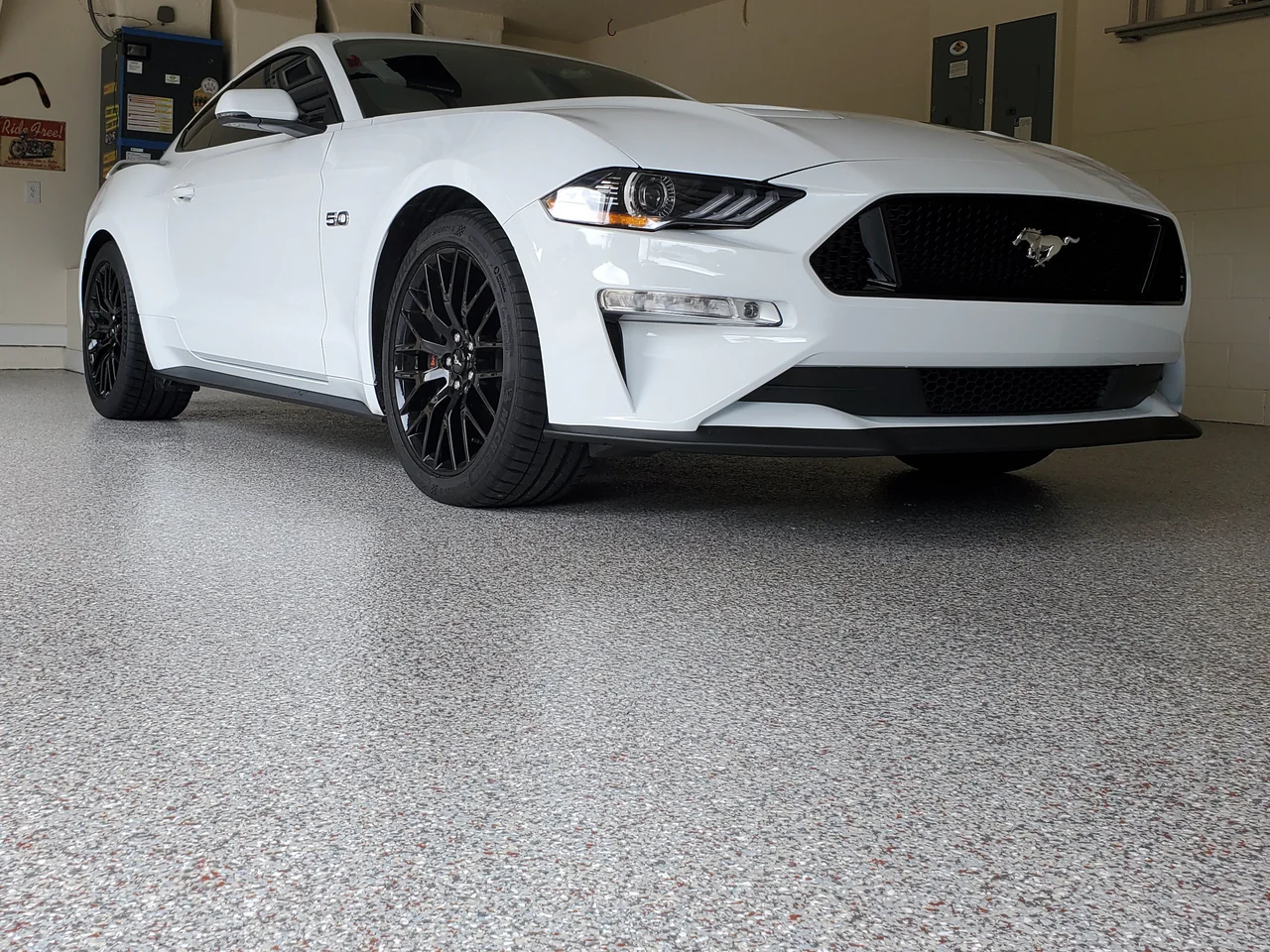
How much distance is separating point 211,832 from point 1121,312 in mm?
2034

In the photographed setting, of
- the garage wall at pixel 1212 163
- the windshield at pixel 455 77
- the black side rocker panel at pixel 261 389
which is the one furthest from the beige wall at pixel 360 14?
the windshield at pixel 455 77

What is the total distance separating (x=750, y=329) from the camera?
6.98ft

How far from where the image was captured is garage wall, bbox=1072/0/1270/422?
6199 millimetres

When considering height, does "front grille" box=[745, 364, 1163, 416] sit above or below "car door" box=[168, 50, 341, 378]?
A: below

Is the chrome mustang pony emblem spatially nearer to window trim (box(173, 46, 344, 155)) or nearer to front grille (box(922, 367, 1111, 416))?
front grille (box(922, 367, 1111, 416))

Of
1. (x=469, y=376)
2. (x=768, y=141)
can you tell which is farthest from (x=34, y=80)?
(x=768, y=141)

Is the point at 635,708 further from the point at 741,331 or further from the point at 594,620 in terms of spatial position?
the point at 741,331

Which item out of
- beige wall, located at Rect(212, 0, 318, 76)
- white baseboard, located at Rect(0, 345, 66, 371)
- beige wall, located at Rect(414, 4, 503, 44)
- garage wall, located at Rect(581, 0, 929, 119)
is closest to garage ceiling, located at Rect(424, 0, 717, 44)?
beige wall, located at Rect(414, 4, 503, 44)

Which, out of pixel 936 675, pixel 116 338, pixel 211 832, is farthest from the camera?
pixel 116 338

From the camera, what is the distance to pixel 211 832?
3.28 feet

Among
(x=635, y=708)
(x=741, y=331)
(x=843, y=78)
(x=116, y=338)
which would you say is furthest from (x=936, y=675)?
(x=843, y=78)

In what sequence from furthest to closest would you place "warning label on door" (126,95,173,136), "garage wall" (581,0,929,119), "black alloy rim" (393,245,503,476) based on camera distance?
"warning label on door" (126,95,173,136), "garage wall" (581,0,929,119), "black alloy rim" (393,245,503,476)

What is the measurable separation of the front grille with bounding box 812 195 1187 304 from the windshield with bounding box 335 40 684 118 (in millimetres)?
1114

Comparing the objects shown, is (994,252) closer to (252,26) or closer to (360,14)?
(252,26)
